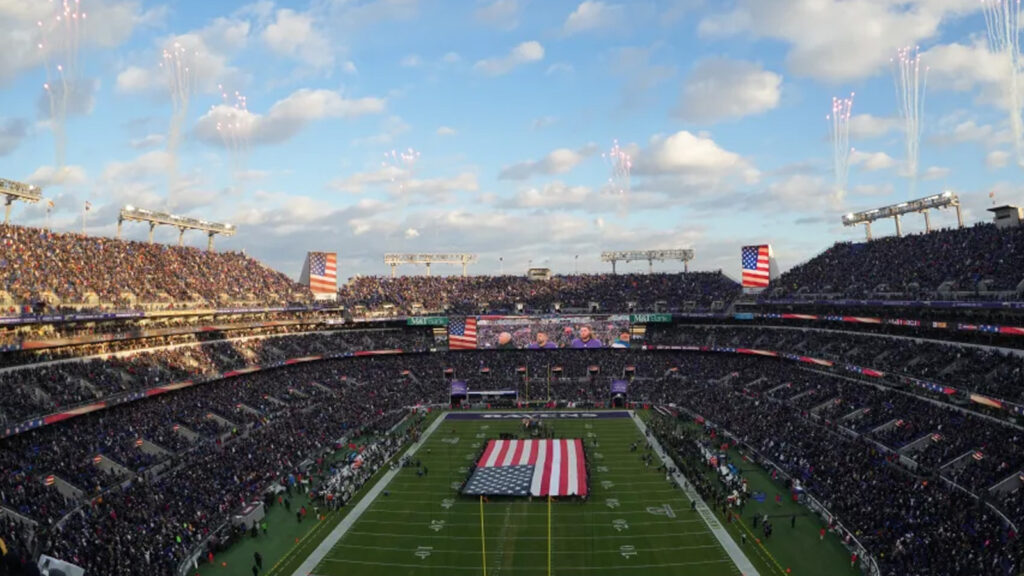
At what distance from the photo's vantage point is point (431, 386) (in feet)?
214

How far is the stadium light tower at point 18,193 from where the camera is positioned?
156 feet

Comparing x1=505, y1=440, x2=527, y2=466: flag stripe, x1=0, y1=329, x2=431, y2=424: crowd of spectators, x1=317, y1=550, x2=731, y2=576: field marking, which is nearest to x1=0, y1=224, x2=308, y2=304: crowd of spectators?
x1=0, y1=329, x2=431, y2=424: crowd of spectators

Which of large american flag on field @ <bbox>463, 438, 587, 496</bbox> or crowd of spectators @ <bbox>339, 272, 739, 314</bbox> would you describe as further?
crowd of spectators @ <bbox>339, 272, 739, 314</bbox>

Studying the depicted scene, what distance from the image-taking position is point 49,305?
4006cm

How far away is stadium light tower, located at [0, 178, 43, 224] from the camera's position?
A: 1867 inches

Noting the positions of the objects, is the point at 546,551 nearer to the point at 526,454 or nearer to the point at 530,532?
the point at 530,532

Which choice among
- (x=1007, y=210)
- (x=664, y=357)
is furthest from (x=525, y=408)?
(x=1007, y=210)

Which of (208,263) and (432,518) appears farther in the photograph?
(208,263)

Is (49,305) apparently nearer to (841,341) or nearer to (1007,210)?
(841,341)

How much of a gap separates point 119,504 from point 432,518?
13.9 m

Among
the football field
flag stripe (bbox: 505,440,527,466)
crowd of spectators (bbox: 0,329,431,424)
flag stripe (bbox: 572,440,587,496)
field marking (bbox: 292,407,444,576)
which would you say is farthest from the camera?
flag stripe (bbox: 505,440,527,466)

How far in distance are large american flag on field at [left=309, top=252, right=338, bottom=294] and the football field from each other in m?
40.0

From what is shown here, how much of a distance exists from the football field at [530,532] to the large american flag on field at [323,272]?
40.0 meters

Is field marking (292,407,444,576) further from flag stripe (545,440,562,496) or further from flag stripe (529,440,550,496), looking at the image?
flag stripe (545,440,562,496)
